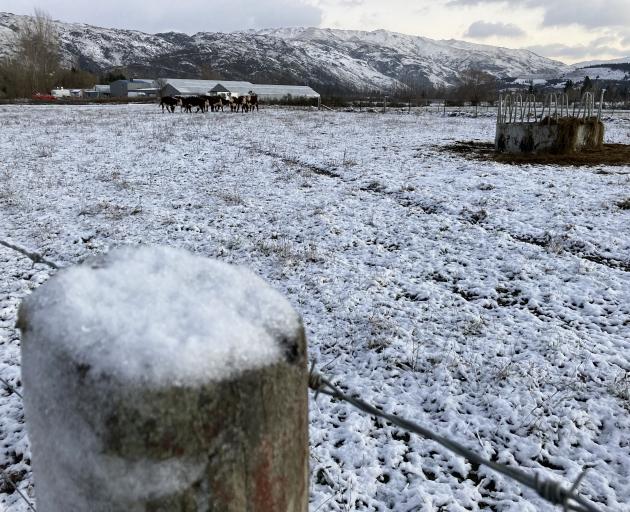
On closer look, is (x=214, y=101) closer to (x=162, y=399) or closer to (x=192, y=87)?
(x=162, y=399)

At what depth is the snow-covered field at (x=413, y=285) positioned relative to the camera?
130 inches

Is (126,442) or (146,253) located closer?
(126,442)

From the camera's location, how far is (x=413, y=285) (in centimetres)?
588

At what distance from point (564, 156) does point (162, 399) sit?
48.6 ft

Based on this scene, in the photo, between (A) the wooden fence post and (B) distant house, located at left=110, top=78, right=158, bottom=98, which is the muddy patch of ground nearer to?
(A) the wooden fence post

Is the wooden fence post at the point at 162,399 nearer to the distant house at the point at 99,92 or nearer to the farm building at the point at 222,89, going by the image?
the farm building at the point at 222,89

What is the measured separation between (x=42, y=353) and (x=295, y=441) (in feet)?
1.80

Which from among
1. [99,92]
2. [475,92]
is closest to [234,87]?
[99,92]

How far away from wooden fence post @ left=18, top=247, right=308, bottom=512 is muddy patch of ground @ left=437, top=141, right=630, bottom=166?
518 inches

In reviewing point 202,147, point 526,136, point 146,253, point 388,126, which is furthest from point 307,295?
point 388,126

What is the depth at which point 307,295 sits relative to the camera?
5.65m

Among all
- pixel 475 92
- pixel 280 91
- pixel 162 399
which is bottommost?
pixel 162 399

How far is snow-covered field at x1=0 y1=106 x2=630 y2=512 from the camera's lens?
3.29m

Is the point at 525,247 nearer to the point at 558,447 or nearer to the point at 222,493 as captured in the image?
the point at 558,447
